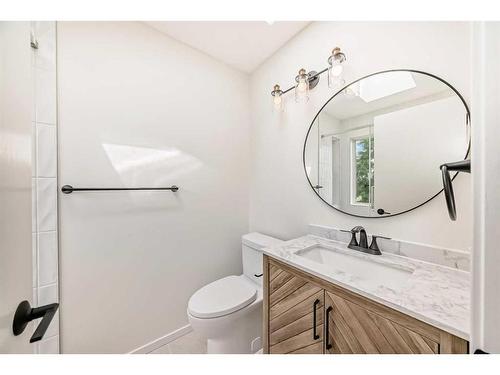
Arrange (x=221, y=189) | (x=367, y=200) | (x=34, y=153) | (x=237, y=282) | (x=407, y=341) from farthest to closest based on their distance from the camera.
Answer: (x=221, y=189)
(x=237, y=282)
(x=367, y=200)
(x=34, y=153)
(x=407, y=341)

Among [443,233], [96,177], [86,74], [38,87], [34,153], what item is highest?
[86,74]

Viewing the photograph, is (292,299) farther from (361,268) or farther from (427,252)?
(427,252)

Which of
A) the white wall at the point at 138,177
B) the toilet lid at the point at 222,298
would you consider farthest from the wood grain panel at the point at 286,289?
the white wall at the point at 138,177

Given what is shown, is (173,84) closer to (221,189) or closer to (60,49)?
(60,49)

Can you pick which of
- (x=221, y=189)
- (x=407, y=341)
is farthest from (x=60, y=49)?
(x=407, y=341)

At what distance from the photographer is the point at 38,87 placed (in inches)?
40.4

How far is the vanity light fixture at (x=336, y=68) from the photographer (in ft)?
3.53

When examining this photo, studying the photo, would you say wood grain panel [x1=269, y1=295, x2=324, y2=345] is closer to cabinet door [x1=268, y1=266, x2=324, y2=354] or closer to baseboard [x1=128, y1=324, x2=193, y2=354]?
cabinet door [x1=268, y1=266, x2=324, y2=354]

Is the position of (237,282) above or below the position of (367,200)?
below

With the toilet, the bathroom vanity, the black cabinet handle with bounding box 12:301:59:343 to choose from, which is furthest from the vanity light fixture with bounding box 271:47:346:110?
the black cabinet handle with bounding box 12:301:59:343

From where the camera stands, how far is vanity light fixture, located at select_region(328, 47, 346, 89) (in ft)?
3.53

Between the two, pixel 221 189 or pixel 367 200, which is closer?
pixel 367 200

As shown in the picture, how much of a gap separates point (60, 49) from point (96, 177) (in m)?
0.74

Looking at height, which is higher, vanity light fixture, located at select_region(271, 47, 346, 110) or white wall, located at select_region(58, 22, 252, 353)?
vanity light fixture, located at select_region(271, 47, 346, 110)
